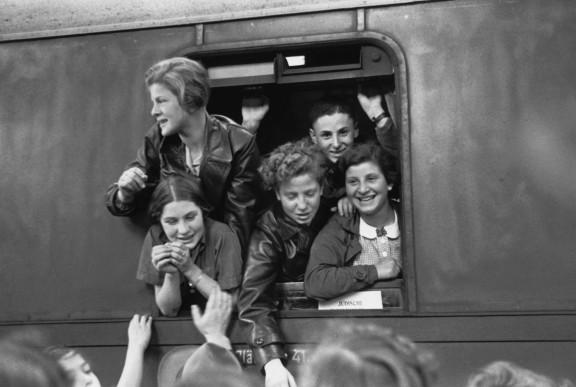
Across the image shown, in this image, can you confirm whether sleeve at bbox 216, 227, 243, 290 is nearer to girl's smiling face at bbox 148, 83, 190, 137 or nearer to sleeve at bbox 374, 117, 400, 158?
girl's smiling face at bbox 148, 83, 190, 137

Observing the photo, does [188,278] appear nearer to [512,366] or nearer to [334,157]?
[334,157]

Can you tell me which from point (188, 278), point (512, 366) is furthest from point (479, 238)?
point (188, 278)

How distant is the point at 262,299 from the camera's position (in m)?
3.50

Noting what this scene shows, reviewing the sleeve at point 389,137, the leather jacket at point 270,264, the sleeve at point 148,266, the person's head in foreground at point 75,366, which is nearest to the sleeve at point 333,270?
the leather jacket at point 270,264

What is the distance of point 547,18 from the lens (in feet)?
11.6

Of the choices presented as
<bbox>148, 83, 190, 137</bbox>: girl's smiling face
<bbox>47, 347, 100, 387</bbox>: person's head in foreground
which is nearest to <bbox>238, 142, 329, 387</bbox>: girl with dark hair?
<bbox>148, 83, 190, 137</bbox>: girl's smiling face

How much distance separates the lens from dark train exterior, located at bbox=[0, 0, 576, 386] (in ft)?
10.9

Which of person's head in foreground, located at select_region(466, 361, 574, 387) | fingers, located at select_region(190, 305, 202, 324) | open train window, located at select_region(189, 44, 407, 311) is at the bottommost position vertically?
person's head in foreground, located at select_region(466, 361, 574, 387)

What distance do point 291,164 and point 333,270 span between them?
1.81ft

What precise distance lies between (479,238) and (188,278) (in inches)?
51.8

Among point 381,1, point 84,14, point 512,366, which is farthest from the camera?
point 84,14

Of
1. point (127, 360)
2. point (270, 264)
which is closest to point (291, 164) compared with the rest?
point (270, 264)

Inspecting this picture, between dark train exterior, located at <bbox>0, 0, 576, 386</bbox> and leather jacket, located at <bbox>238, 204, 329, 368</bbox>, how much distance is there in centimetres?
11

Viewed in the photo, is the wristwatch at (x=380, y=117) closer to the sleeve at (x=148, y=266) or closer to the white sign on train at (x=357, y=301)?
the white sign on train at (x=357, y=301)
